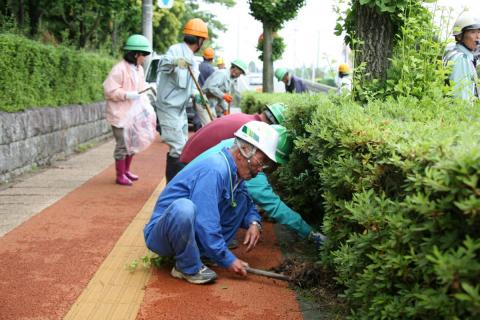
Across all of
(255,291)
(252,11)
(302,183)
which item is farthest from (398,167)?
(252,11)

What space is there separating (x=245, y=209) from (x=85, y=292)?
136cm

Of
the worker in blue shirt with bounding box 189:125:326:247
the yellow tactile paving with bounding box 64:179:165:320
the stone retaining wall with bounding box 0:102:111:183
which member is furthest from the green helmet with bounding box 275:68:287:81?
the worker in blue shirt with bounding box 189:125:326:247

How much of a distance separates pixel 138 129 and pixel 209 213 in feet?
13.8

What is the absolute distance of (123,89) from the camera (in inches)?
312

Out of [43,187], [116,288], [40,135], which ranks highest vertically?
[40,135]

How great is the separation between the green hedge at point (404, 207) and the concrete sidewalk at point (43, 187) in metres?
3.35

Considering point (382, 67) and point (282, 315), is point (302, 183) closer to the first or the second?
point (382, 67)

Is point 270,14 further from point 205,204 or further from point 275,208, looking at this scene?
point 205,204

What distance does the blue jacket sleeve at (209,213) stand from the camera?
406 cm

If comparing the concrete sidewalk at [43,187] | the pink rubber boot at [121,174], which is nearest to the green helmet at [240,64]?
the concrete sidewalk at [43,187]

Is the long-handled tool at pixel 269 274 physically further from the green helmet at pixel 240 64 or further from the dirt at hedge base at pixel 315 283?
the green helmet at pixel 240 64

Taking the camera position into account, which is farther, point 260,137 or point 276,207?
point 276,207

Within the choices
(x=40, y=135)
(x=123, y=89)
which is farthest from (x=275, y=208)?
Answer: (x=40, y=135)

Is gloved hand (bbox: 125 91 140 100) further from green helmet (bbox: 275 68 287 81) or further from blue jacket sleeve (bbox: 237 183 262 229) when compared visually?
green helmet (bbox: 275 68 287 81)
